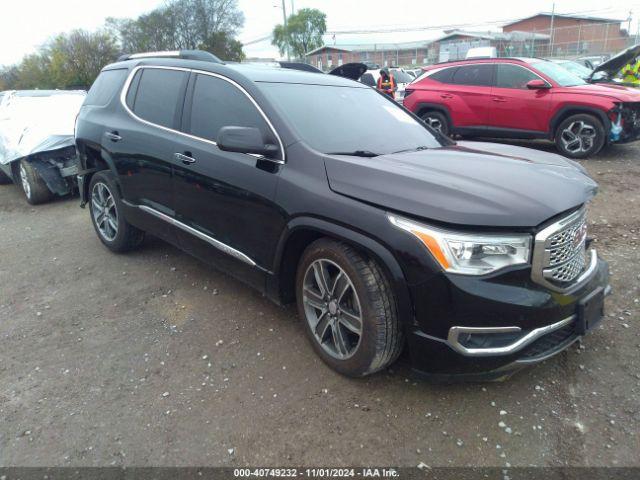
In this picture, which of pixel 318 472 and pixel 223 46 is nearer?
pixel 318 472

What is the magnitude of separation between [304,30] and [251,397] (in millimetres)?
77034

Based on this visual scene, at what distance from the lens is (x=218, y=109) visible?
3260mm

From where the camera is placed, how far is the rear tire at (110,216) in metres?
4.37

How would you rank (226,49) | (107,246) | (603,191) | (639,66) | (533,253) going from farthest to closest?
(226,49) < (639,66) < (603,191) < (107,246) < (533,253)

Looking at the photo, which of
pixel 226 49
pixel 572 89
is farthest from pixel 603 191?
pixel 226 49

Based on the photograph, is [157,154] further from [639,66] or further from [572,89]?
[639,66]

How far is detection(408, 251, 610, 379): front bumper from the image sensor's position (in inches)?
82.5

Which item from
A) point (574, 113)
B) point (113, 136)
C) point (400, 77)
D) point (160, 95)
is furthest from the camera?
point (400, 77)

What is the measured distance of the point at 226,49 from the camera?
4500cm

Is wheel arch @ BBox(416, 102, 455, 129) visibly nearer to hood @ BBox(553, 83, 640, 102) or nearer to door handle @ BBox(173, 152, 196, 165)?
hood @ BBox(553, 83, 640, 102)

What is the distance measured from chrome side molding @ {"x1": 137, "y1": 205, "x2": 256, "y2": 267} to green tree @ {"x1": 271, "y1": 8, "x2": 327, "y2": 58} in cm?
6904

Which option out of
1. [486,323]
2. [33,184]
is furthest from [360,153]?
[33,184]

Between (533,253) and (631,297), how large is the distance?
1.83 meters

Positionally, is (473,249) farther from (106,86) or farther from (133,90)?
(106,86)
